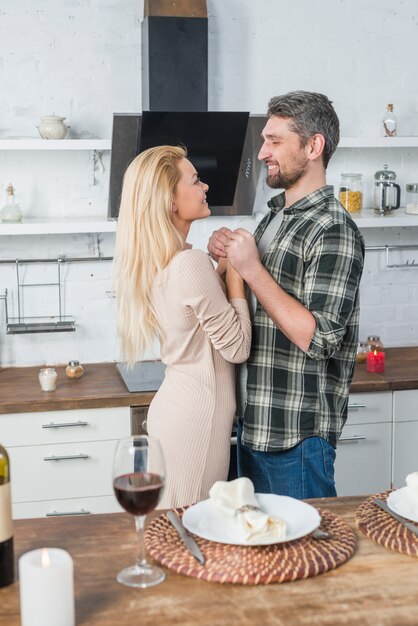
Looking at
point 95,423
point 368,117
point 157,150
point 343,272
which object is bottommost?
point 95,423

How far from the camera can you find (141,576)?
1404 mm

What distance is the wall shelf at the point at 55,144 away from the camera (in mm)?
3459

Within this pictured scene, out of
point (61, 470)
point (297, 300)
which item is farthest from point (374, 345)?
point (297, 300)

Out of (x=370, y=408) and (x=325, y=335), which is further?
(x=370, y=408)

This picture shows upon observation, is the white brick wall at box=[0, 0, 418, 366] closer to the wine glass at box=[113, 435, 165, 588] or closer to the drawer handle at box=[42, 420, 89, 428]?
the drawer handle at box=[42, 420, 89, 428]

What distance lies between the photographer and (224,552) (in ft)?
4.78

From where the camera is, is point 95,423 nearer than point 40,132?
Yes

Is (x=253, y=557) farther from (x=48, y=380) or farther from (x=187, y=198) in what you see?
(x=48, y=380)

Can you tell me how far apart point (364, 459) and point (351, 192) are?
121 cm

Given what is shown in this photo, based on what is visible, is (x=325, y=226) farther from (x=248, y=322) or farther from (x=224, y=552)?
(x=224, y=552)

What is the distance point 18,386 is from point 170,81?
137 centimetres

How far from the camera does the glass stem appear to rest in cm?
A: 137

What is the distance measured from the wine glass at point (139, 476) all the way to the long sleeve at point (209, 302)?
901mm

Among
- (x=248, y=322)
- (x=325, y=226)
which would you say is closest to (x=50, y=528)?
(x=248, y=322)
